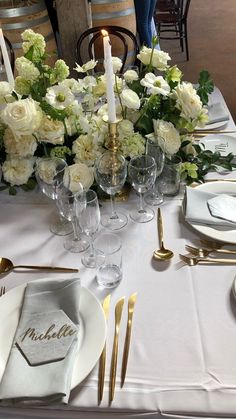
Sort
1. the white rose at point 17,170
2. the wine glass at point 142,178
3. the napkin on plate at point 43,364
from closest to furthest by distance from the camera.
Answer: the napkin on plate at point 43,364 → the wine glass at point 142,178 → the white rose at point 17,170

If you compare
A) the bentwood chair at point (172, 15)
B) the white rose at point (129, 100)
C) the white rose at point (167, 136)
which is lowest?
the bentwood chair at point (172, 15)

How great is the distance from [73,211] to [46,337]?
351 mm

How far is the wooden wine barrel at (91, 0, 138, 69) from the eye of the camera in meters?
2.26

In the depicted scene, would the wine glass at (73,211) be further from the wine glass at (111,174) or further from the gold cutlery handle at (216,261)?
the gold cutlery handle at (216,261)

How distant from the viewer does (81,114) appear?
3.62ft

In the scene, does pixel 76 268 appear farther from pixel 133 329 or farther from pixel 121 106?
pixel 121 106

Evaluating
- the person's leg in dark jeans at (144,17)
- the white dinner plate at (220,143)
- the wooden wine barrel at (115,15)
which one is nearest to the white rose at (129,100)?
the white dinner plate at (220,143)

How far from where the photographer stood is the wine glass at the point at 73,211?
989 millimetres

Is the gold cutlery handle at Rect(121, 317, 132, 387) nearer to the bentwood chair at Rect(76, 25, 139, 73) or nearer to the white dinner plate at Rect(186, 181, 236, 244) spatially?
the white dinner plate at Rect(186, 181, 236, 244)


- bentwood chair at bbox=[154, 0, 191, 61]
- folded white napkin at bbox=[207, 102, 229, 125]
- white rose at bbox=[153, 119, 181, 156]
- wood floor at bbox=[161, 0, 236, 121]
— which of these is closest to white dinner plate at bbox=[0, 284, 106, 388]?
white rose at bbox=[153, 119, 181, 156]

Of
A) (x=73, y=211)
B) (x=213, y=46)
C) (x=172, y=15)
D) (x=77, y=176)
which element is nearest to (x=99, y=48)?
(x=77, y=176)

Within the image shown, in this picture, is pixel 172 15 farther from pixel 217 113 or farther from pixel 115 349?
pixel 115 349

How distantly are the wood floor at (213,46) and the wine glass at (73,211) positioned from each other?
2341 millimetres

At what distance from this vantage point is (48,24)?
Result: 2285 mm
